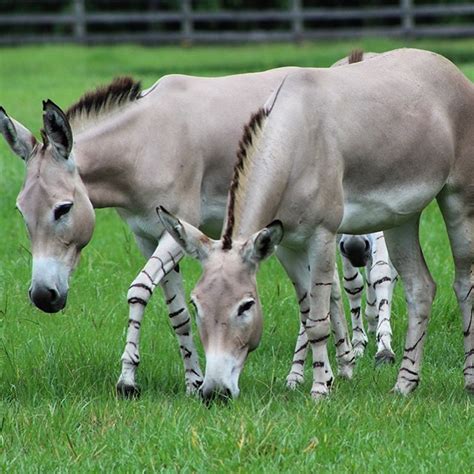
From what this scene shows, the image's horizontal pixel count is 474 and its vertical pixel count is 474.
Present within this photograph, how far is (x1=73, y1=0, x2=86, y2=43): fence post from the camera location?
3516 cm

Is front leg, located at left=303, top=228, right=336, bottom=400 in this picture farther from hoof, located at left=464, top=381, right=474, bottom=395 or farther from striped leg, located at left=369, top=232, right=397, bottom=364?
striped leg, located at left=369, top=232, right=397, bottom=364

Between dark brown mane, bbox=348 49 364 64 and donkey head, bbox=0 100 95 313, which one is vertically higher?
dark brown mane, bbox=348 49 364 64

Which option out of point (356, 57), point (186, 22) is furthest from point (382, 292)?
point (186, 22)

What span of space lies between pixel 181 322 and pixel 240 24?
34.1m

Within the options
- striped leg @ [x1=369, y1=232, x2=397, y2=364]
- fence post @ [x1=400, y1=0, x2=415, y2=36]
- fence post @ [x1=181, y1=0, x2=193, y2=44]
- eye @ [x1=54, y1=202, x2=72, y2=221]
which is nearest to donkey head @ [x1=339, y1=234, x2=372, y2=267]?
striped leg @ [x1=369, y1=232, x2=397, y2=364]

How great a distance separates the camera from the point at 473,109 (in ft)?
24.0

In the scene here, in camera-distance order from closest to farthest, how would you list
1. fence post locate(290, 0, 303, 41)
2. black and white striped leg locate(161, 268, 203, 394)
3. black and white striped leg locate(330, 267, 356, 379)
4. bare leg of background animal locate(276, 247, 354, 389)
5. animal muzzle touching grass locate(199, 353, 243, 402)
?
animal muzzle touching grass locate(199, 353, 243, 402), black and white striped leg locate(161, 268, 203, 394), bare leg of background animal locate(276, 247, 354, 389), black and white striped leg locate(330, 267, 356, 379), fence post locate(290, 0, 303, 41)

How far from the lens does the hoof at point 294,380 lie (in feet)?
23.7

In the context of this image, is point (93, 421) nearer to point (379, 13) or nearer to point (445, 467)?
point (445, 467)

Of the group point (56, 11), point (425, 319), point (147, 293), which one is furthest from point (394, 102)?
point (56, 11)

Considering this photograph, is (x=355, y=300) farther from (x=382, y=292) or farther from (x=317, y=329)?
(x=317, y=329)

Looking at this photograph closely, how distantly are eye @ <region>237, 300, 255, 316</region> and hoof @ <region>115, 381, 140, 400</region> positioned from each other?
3.42 feet

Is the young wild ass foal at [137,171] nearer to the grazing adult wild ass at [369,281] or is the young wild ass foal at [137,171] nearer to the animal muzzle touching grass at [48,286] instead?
the animal muzzle touching grass at [48,286]

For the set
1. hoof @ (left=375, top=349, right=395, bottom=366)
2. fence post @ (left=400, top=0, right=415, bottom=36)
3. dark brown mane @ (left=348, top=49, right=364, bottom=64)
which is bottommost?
fence post @ (left=400, top=0, right=415, bottom=36)
